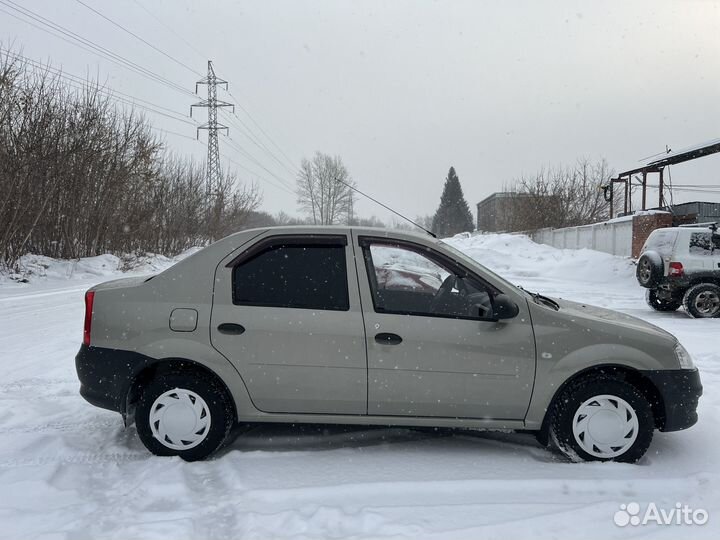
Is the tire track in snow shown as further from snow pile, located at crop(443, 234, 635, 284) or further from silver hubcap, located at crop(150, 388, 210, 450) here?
snow pile, located at crop(443, 234, 635, 284)

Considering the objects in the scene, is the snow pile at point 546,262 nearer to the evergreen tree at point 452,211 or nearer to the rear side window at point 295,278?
the rear side window at point 295,278

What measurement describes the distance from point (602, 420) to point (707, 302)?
8.80 m

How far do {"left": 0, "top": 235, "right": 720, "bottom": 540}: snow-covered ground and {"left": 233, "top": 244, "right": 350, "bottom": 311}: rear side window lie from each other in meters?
1.08

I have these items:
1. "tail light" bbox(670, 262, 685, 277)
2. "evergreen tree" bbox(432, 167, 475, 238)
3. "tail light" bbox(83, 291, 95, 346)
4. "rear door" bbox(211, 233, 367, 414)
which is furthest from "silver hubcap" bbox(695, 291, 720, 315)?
"evergreen tree" bbox(432, 167, 475, 238)

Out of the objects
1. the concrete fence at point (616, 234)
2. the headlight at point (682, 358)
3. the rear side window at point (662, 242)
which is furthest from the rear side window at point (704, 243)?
the headlight at point (682, 358)

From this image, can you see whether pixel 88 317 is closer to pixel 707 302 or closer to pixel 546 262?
pixel 707 302

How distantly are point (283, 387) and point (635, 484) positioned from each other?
91.6 inches

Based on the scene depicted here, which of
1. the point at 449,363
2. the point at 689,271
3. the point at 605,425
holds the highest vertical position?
the point at 689,271

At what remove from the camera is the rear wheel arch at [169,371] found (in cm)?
351

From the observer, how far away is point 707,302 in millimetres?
10398

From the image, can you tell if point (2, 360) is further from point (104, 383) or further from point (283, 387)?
point (283, 387)

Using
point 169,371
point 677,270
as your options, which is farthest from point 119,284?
point 677,270

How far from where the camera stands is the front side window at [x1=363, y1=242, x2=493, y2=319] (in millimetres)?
3529

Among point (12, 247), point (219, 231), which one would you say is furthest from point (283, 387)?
point (219, 231)
